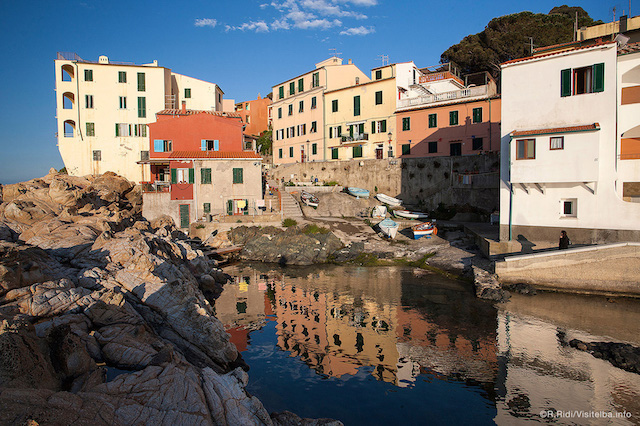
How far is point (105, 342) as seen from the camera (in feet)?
29.7

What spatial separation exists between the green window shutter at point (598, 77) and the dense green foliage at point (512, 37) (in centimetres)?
2332

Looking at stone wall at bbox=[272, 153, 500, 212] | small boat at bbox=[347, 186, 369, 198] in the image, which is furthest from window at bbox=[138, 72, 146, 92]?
small boat at bbox=[347, 186, 369, 198]

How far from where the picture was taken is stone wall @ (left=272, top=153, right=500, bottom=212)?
32.4 m

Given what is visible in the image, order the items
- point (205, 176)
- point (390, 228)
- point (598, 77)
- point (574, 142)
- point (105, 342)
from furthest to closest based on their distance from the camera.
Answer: point (205, 176) < point (390, 228) < point (574, 142) < point (598, 77) < point (105, 342)

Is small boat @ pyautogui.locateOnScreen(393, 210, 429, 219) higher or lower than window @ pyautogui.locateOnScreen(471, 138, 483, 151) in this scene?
lower

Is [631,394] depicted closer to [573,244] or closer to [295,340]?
[295,340]

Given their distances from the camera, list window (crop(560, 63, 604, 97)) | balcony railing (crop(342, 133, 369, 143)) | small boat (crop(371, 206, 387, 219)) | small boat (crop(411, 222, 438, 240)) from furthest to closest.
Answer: balcony railing (crop(342, 133, 369, 143)) → small boat (crop(371, 206, 387, 219)) → small boat (crop(411, 222, 438, 240)) → window (crop(560, 63, 604, 97))

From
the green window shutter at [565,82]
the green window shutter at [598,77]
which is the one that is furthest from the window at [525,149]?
the green window shutter at [598,77]

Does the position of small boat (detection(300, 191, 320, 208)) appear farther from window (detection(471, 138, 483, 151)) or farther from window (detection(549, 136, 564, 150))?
window (detection(549, 136, 564, 150))

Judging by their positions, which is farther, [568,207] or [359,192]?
[359,192]

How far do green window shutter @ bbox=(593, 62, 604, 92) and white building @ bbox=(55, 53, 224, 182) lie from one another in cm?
3690

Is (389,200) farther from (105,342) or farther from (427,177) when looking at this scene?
(105,342)

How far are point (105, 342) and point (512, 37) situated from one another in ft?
158

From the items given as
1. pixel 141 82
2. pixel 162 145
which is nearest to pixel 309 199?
pixel 162 145
